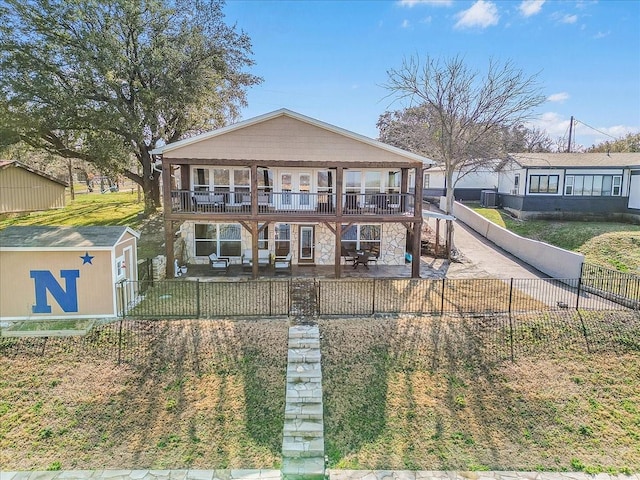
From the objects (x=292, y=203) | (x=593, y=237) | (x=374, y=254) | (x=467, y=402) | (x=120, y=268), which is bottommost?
(x=467, y=402)

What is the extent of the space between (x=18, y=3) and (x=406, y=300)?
77.0 ft

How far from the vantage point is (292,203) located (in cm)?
1775

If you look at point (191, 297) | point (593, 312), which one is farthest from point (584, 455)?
point (191, 297)

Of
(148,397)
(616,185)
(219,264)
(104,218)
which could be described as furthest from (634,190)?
(104,218)

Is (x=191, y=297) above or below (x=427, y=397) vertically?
above

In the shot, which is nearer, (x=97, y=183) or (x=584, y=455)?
(x=584, y=455)

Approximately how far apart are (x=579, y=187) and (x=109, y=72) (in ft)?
93.1

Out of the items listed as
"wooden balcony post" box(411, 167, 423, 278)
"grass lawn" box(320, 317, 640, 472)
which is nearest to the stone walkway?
"grass lawn" box(320, 317, 640, 472)

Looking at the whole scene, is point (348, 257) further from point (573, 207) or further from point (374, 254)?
point (573, 207)

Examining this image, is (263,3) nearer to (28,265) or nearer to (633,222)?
(28,265)

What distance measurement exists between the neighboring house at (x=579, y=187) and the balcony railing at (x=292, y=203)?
11309mm

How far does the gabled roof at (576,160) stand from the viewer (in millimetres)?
24391

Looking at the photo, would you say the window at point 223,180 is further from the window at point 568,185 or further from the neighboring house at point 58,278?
the window at point 568,185

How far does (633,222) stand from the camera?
23.4 m
